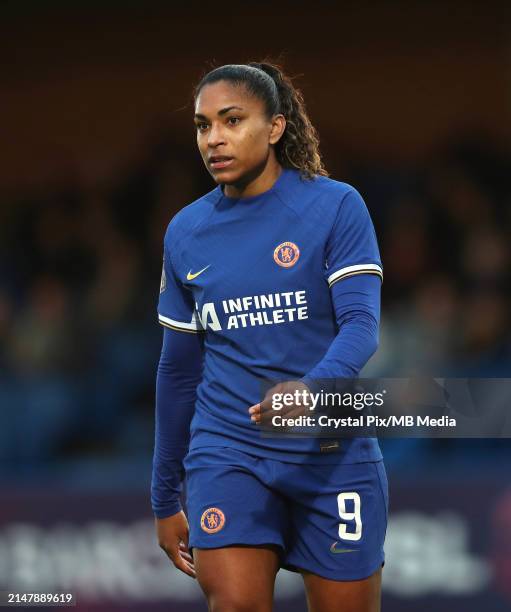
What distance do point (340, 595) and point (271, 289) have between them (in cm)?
94

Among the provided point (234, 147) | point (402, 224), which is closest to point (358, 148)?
point (402, 224)

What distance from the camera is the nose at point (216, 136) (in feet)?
12.8

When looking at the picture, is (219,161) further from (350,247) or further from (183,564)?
(183,564)

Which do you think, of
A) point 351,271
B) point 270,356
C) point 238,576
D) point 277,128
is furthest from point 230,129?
point 238,576

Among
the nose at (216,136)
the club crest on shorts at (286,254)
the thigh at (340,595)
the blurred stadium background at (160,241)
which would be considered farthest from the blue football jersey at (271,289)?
the blurred stadium background at (160,241)

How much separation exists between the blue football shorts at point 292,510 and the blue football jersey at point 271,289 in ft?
0.16

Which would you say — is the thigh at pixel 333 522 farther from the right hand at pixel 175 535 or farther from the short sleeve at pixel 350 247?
the short sleeve at pixel 350 247

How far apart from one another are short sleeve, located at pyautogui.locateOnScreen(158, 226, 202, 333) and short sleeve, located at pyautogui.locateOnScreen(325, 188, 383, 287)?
510mm

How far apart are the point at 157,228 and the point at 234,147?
17.0 ft

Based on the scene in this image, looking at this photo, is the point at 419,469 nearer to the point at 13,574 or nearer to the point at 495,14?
the point at 13,574

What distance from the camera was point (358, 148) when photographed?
9375mm

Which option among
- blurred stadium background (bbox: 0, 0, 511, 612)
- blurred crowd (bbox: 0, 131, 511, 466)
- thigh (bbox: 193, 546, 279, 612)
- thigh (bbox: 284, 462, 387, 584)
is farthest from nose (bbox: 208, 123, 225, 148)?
blurred crowd (bbox: 0, 131, 511, 466)

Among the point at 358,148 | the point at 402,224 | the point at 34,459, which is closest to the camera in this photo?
the point at 34,459

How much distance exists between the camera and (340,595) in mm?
3883
